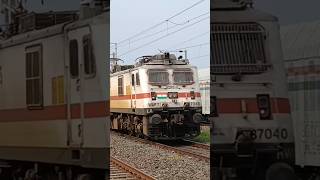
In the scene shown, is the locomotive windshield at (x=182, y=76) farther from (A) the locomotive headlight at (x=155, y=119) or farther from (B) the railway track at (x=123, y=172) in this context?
(B) the railway track at (x=123, y=172)

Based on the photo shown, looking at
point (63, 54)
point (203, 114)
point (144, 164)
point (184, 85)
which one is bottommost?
point (144, 164)

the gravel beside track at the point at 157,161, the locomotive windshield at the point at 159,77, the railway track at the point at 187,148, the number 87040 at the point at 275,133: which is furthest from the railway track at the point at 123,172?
the number 87040 at the point at 275,133

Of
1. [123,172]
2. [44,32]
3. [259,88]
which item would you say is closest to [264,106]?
[259,88]

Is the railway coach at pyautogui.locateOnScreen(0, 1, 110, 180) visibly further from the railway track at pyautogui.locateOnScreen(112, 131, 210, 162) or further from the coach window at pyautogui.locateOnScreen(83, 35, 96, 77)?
the railway track at pyautogui.locateOnScreen(112, 131, 210, 162)

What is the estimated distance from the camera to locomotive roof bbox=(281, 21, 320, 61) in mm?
2787

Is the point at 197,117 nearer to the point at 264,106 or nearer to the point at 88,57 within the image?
the point at 264,106

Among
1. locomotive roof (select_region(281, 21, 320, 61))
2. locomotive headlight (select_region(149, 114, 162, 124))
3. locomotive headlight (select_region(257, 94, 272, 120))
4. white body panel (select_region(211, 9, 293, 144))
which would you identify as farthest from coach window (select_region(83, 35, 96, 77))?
locomotive roof (select_region(281, 21, 320, 61))

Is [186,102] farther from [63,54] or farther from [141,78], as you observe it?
[63,54]

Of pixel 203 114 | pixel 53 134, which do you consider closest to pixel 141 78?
pixel 203 114

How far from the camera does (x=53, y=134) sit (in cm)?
316

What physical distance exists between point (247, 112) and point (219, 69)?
321 mm

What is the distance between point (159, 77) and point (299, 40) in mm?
935

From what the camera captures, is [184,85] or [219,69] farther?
[184,85]

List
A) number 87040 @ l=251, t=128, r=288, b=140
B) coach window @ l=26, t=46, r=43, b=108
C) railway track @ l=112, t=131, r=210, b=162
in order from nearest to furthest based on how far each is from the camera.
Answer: railway track @ l=112, t=131, r=210, b=162 → number 87040 @ l=251, t=128, r=288, b=140 → coach window @ l=26, t=46, r=43, b=108
